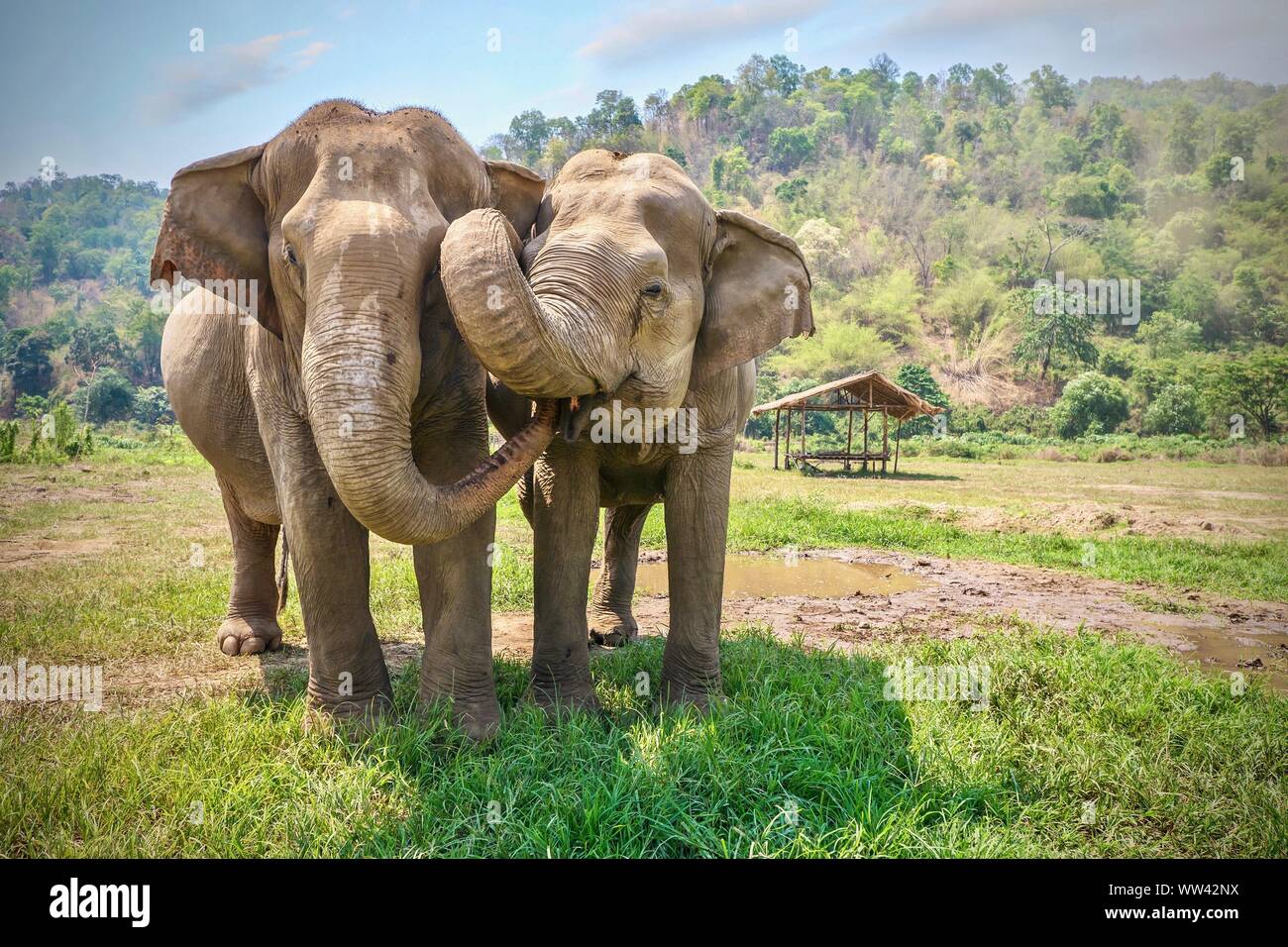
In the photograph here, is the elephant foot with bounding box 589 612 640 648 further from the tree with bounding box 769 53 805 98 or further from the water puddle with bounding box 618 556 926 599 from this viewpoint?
the tree with bounding box 769 53 805 98

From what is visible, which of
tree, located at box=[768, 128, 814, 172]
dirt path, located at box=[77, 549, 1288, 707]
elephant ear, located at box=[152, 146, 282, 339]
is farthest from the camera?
tree, located at box=[768, 128, 814, 172]

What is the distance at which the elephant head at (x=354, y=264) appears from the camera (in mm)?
3760

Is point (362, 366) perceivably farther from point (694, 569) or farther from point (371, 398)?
point (694, 569)

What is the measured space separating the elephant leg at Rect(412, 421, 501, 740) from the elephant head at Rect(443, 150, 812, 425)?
87cm

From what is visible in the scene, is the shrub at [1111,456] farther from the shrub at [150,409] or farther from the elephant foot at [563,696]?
the shrub at [150,409]

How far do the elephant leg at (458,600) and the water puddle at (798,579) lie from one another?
16.0ft

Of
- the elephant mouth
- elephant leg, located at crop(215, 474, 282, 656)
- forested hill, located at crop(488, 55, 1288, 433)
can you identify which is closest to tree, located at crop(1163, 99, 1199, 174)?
forested hill, located at crop(488, 55, 1288, 433)

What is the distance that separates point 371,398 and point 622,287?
1308 millimetres

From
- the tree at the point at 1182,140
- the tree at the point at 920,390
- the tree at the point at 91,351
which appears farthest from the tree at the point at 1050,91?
the tree at the point at 91,351

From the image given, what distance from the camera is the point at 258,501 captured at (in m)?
6.57

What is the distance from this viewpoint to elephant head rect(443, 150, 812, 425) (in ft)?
11.9

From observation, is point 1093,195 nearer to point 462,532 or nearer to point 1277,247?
point 1277,247

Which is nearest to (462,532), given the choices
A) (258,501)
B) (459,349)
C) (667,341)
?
(459,349)

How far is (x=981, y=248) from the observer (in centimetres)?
8506
